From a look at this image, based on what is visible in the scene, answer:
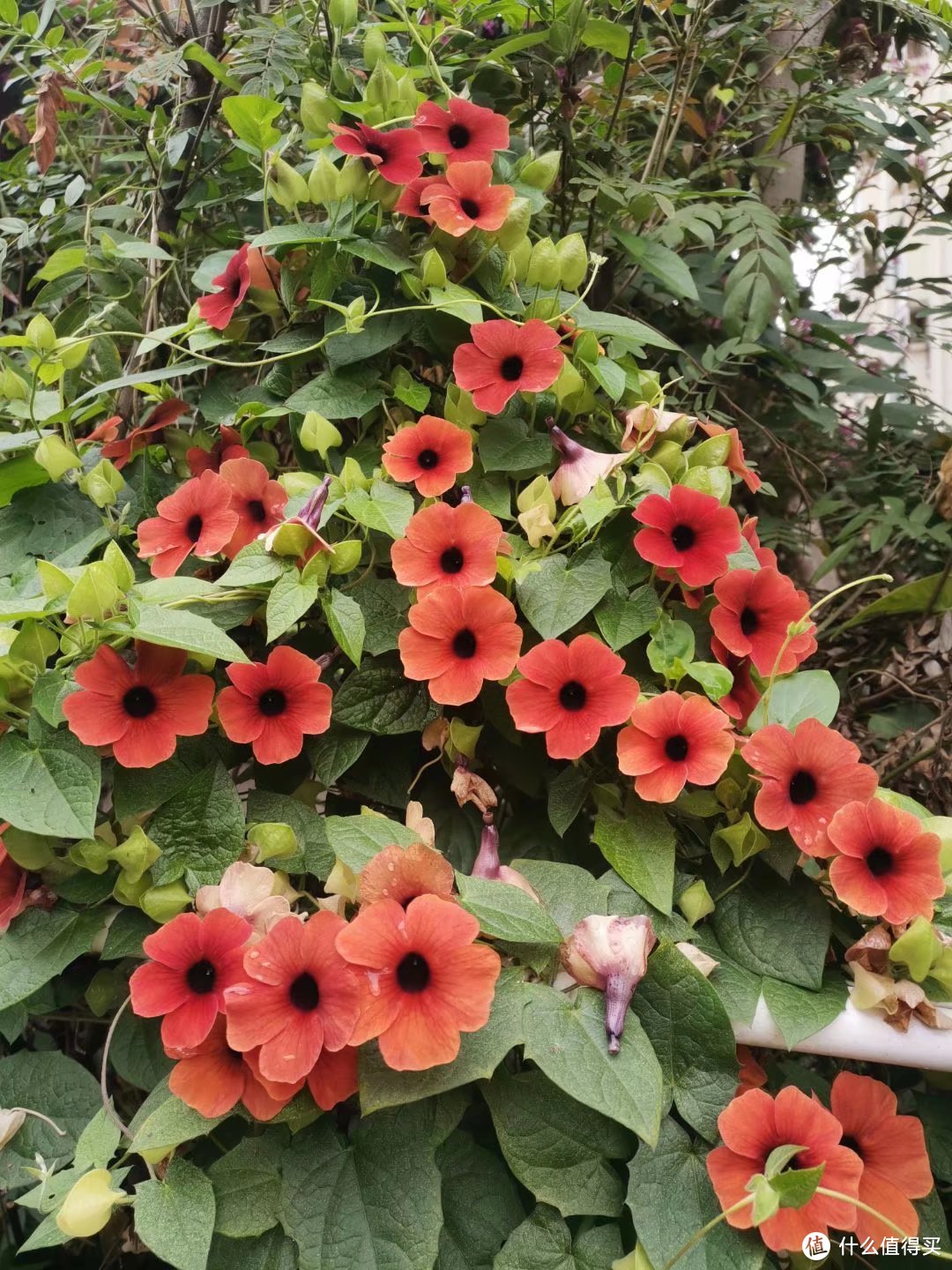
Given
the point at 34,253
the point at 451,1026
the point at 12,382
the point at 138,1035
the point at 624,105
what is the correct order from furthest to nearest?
the point at 34,253 < the point at 624,105 < the point at 12,382 < the point at 138,1035 < the point at 451,1026

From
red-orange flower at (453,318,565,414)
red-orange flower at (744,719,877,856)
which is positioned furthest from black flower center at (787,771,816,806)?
red-orange flower at (453,318,565,414)

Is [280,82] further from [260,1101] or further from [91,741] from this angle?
[260,1101]

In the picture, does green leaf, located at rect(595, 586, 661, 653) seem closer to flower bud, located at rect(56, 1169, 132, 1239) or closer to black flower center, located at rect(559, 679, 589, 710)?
black flower center, located at rect(559, 679, 589, 710)

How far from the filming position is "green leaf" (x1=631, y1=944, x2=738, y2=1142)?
1.60 feet

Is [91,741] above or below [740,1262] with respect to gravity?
above

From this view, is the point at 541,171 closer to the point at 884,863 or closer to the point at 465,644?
the point at 465,644

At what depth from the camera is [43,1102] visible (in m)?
0.57

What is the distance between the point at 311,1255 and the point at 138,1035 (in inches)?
6.9

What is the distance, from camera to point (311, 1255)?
468mm

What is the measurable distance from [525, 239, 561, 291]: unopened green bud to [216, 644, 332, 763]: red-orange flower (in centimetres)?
36

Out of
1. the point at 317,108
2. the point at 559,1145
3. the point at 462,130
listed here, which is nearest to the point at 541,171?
the point at 462,130

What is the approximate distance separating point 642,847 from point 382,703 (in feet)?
0.63

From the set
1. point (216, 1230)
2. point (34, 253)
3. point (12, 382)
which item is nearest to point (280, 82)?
point (12, 382)

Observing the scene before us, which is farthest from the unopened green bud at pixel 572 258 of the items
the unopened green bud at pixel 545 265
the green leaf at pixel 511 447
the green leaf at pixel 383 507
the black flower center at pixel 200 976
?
the black flower center at pixel 200 976
